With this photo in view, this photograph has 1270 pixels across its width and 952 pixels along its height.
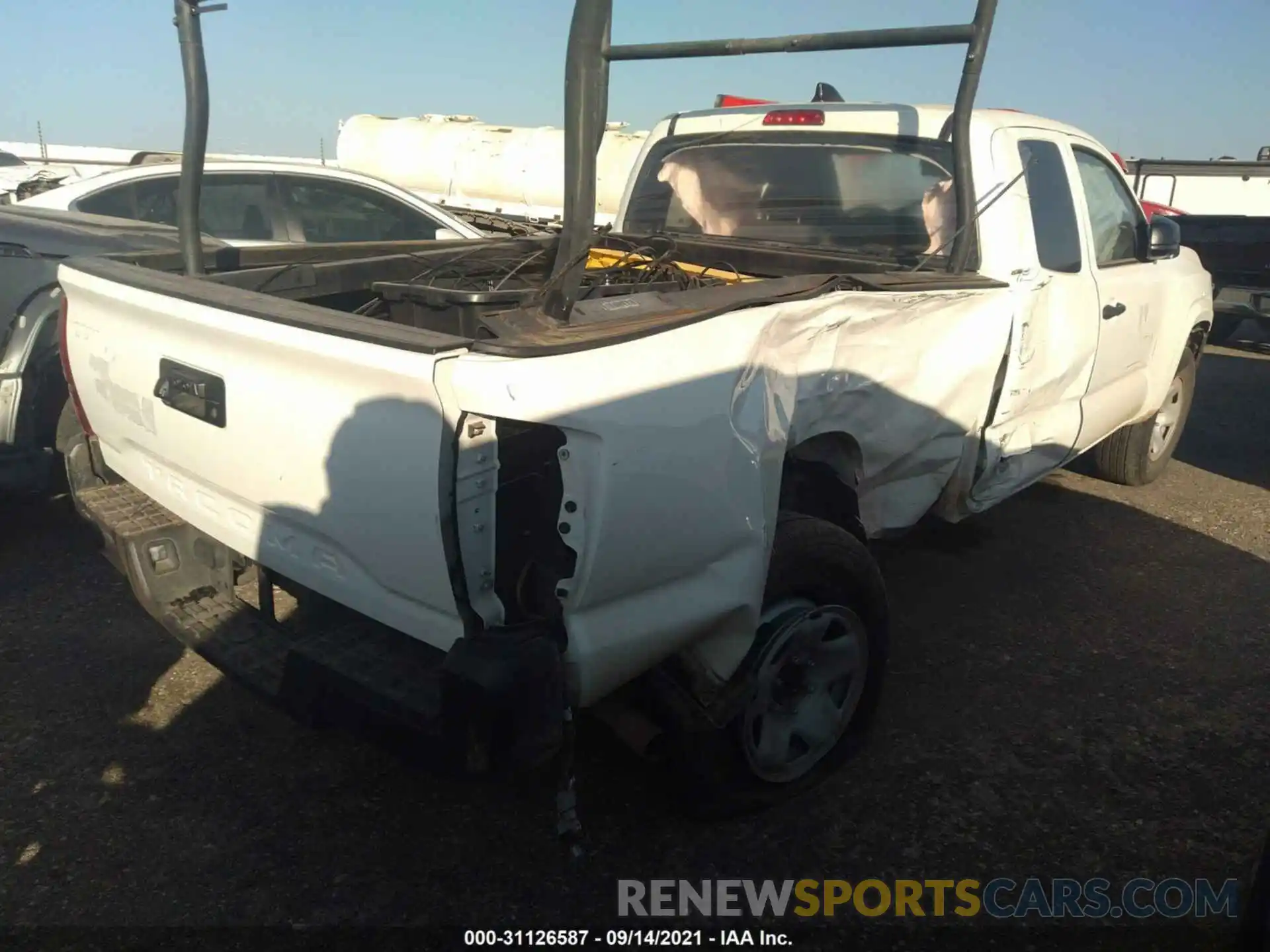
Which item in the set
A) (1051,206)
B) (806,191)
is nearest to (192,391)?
(806,191)

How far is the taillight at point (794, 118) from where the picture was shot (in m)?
4.12

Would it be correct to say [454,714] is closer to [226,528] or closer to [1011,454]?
[226,528]

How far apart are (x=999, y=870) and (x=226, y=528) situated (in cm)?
226

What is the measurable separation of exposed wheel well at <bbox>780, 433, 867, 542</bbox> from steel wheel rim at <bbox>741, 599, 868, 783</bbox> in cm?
35

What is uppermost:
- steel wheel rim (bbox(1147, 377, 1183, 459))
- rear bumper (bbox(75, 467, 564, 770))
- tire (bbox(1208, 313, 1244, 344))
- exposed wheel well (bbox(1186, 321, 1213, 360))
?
exposed wheel well (bbox(1186, 321, 1213, 360))

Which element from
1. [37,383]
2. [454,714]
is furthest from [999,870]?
[37,383]

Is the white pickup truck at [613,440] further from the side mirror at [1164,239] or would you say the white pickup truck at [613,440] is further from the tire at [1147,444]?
the tire at [1147,444]

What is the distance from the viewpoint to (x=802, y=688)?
2818 millimetres

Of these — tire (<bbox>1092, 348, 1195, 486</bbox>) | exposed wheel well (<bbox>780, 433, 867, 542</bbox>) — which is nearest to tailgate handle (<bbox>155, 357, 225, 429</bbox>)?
exposed wheel well (<bbox>780, 433, 867, 542</bbox>)

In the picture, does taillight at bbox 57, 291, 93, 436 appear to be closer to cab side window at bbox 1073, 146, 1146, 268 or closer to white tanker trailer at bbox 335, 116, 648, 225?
cab side window at bbox 1073, 146, 1146, 268

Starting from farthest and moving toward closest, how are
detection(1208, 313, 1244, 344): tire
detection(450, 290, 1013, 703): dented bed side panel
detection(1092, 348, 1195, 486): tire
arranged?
detection(1208, 313, 1244, 344): tire, detection(1092, 348, 1195, 486): tire, detection(450, 290, 1013, 703): dented bed side panel

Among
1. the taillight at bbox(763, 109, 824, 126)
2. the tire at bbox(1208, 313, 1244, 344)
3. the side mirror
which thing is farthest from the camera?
the tire at bbox(1208, 313, 1244, 344)

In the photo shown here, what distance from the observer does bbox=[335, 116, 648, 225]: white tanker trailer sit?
10961 millimetres

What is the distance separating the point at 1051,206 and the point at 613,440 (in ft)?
9.03
